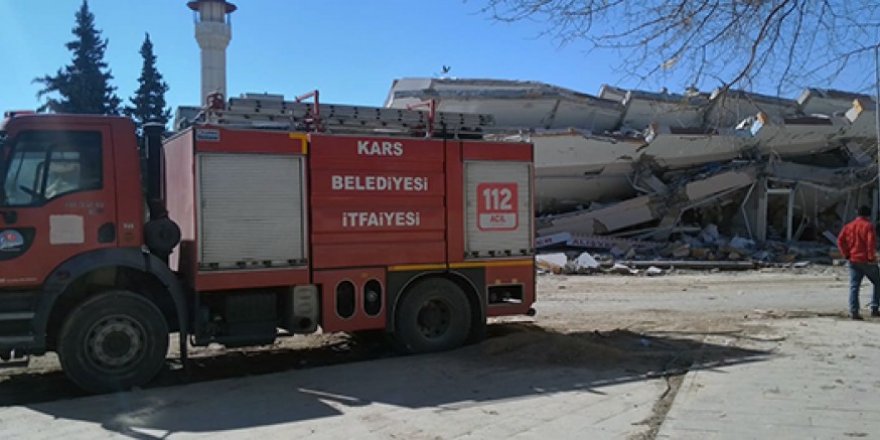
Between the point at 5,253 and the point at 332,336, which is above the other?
the point at 5,253

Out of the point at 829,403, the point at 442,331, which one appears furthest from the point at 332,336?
the point at 829,403

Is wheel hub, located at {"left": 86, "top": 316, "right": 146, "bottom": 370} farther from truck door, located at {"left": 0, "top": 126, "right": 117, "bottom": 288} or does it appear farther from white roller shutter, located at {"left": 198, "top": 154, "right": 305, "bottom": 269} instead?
white roller shutter, located at {"left": 198, "top": 154, "right": 305, "bottom": 269}

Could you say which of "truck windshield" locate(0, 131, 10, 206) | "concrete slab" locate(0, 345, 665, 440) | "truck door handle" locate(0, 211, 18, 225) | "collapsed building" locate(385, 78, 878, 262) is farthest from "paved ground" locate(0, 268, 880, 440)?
"collapsed building" locate(385, 78, 878, 262)

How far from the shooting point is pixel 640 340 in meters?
9.99

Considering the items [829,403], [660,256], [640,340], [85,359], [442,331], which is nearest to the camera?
[829,403]

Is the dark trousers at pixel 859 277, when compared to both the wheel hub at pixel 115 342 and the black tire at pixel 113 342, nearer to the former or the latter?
the black tire at pixel 113 342

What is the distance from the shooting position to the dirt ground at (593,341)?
821 centimetres

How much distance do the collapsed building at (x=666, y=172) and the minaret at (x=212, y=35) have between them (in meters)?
20.2

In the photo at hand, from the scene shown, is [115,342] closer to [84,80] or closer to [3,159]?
[3,159]

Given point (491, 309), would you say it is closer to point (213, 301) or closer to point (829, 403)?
point (213, 301)

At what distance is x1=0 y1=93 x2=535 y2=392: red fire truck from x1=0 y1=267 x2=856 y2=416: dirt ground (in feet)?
1.93

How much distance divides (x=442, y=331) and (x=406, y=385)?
1.96 metres

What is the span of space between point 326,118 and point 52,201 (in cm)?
302

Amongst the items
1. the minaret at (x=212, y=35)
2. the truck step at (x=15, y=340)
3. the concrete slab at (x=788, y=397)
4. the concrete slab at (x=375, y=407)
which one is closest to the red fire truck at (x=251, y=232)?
the truck step at (x=15, y=340)
